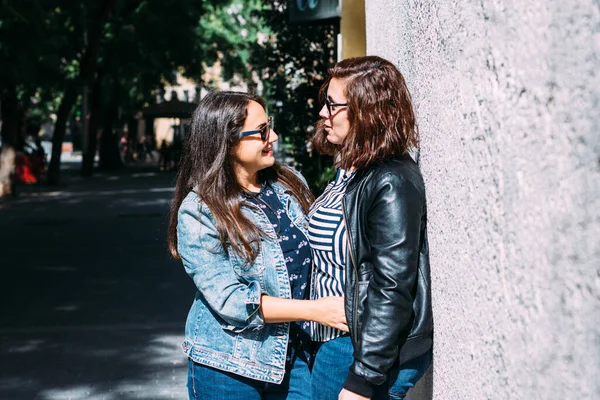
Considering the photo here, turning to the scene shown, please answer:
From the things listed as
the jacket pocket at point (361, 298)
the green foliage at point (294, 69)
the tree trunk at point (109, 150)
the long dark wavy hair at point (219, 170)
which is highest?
the green foliage at point (294, 69)

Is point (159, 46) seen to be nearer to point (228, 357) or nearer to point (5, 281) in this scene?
point (5, 281)

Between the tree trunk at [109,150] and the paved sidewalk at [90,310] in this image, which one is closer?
the paved sidewalk at [90,310]

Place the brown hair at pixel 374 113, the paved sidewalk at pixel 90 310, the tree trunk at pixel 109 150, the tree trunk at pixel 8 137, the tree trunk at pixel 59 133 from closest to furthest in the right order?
the brown hair at pixel 374 113
the paved sidewalk at pixel 90 310
the tree trunk at pixel 8 137
the tree trunk at pixel 59 133
the tree trunk at pixel 109 150

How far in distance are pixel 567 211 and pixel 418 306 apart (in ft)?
3.62

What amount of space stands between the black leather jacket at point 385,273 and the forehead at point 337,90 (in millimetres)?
234

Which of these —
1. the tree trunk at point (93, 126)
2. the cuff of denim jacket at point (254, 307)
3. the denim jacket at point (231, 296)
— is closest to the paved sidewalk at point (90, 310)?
the denim jacket at point (231, 296)

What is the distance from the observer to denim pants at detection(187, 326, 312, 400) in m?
2.66

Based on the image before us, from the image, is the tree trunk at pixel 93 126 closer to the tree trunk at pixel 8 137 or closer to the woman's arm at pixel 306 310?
the tree trunk at pixel 8 137

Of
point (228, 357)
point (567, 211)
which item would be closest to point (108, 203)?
point (228, 357)

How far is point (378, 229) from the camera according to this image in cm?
210

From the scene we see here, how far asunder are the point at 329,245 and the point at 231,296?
0.37 m

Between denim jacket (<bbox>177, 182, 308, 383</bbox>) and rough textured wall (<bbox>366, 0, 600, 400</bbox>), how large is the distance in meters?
0.58

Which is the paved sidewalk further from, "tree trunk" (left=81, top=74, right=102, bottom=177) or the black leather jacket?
"tree trunk" (left=81, top=74, right=102, bottom=177)

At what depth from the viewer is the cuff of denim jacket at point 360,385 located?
212 cm
